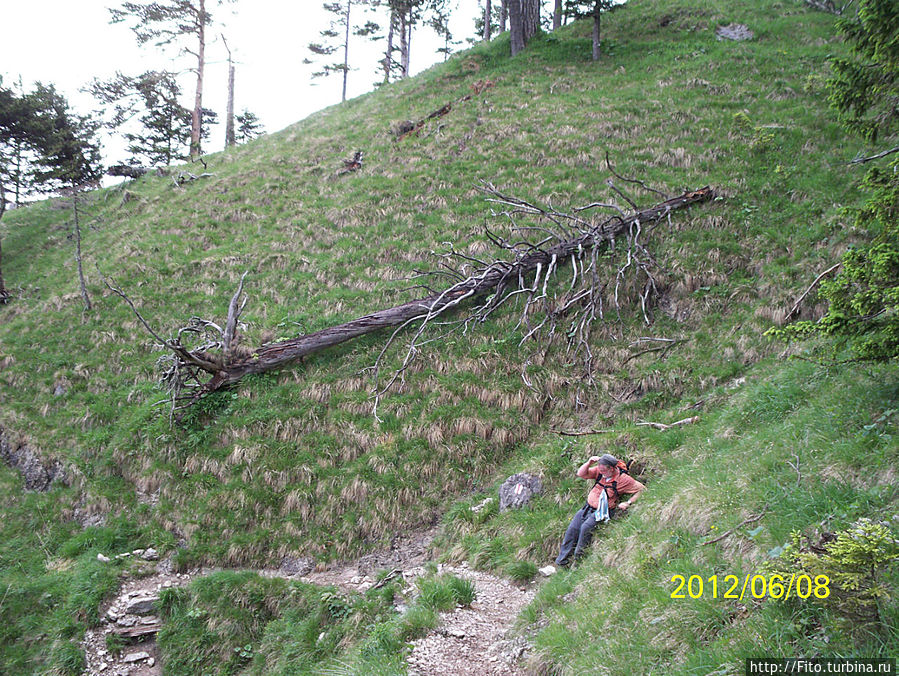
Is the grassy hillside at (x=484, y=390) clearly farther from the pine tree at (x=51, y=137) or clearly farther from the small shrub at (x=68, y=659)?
the pine tree at (x=51, y=137)

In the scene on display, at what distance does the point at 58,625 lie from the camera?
7.68 metres

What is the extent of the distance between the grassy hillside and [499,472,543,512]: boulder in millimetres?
248

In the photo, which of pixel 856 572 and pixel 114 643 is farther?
pixel 114 643

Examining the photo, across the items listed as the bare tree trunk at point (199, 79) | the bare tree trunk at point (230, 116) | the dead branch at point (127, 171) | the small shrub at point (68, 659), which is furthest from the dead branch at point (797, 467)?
the bare tree trunk at point (230, 116)

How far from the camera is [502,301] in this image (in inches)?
435

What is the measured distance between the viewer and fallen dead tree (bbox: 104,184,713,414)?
1057 cm

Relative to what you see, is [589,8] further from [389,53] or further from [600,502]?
[600,502]

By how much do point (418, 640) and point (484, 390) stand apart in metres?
5.23

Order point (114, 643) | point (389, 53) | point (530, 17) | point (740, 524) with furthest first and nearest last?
1. point (389, 53)
2. point (530, 17)
3. point (114, 643)
4. point (740, 524)

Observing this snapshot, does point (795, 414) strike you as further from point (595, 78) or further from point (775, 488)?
point (595, 78)

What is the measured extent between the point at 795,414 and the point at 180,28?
106 ft

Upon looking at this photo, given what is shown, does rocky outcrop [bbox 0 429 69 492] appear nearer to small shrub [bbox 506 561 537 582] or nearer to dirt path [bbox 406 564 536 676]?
dirt path [bbox 406 564 536 676]
